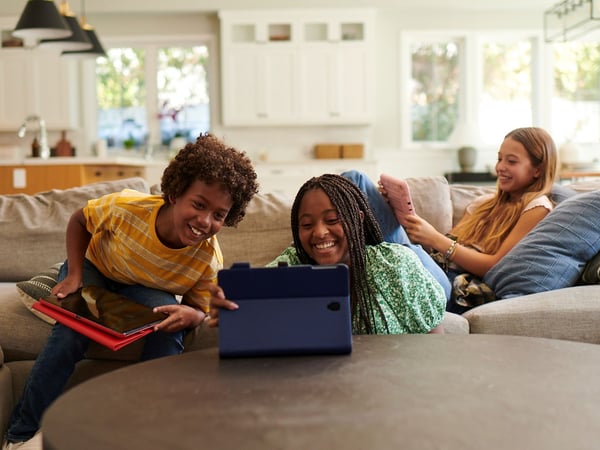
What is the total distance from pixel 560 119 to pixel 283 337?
25.7 feet

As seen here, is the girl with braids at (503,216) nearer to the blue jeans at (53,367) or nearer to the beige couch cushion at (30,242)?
the blue jeans at (53,367)

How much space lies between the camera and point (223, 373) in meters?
1.28

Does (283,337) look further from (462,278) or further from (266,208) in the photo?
(266,208)

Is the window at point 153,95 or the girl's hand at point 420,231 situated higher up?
the window at point 153,95

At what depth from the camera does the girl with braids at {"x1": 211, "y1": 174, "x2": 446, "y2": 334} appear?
1.86 meters

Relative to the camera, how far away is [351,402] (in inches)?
42.8

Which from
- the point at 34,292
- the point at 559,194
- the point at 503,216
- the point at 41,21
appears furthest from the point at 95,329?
the point at 41,21

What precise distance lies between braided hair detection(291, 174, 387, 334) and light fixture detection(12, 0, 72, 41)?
3.14 m

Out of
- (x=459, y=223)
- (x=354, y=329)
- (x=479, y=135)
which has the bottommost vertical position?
(x=354, y=329)

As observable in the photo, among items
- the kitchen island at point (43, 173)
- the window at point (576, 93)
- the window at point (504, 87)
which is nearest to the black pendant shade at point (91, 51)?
the kitchen island at point (43, 173)

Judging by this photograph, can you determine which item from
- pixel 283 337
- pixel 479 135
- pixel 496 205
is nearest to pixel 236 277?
pixel 283 337

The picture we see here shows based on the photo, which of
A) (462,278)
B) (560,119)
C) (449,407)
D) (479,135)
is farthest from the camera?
(560,119)

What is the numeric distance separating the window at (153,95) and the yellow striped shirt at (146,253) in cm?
631

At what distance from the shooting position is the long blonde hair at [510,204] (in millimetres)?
2650
